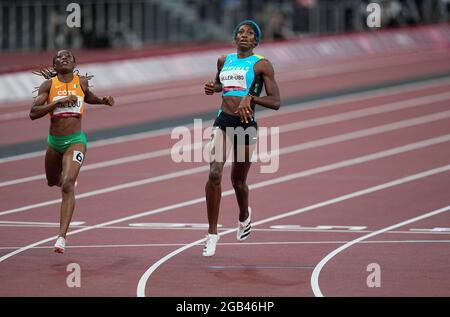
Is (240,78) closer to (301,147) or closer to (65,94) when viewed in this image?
(65,94)

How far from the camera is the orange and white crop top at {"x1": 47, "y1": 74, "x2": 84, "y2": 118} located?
12.4 metres

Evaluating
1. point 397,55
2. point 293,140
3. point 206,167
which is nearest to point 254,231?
point 206,167

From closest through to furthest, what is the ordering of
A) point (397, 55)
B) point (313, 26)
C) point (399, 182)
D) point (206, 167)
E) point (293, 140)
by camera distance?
point (399, 182), point (206, 167), point (293, 140), point (397, 55), point (313, 26)

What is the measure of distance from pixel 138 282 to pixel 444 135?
47.5ft

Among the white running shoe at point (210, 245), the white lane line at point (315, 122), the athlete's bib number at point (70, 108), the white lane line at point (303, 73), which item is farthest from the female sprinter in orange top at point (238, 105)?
the white lane line at point (303, 73)

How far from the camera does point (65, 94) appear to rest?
40.8 feet

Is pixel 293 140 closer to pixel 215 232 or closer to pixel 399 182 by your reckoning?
pixel 399 182

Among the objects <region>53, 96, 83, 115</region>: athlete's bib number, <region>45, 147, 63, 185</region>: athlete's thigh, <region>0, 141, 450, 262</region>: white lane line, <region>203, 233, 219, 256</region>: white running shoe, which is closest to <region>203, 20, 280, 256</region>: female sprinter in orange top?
<region>203, 233, 219, 256</region>: white running shoe

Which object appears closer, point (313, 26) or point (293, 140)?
point (293, 140)

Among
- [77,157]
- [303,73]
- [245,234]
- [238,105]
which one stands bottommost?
[303,73]

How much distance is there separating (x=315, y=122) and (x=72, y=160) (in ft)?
47.5

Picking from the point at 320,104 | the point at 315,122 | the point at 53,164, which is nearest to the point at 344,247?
the point at 53,164

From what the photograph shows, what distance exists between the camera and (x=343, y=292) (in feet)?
34.0

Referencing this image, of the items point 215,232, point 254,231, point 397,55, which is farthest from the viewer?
point 397,55
